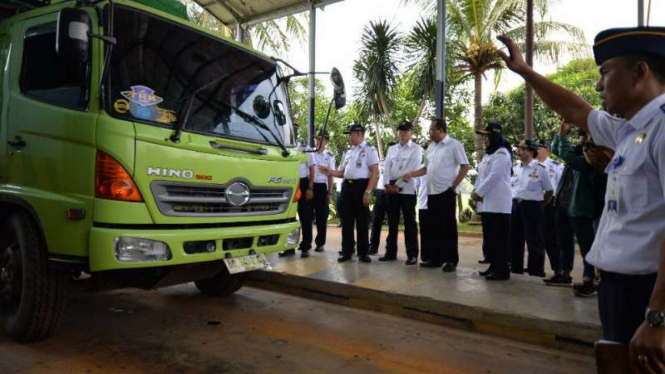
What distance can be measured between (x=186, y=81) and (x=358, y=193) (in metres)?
3.15

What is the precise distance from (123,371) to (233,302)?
1856 millimetres

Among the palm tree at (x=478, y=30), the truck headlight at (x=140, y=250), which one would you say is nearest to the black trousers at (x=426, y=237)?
the truck headlight at (x=140, y=250)

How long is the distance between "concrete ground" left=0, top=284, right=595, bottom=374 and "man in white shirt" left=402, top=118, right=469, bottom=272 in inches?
62.0

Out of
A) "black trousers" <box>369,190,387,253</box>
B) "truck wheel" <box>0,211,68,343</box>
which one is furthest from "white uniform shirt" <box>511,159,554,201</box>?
"truck wheel" <box>0,211,68,343</box>

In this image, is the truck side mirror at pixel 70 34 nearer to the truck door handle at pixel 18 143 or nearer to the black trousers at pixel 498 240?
the truck door handle at pixel 18 143

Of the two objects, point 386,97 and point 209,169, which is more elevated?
point 386,97

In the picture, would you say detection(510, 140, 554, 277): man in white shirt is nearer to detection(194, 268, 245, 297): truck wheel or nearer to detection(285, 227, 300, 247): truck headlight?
detection(285, 227, 300, 247): truck headlight

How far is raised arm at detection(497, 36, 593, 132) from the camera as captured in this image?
1.82m

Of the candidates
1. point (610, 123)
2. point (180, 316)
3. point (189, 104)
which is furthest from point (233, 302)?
point (610, 123)

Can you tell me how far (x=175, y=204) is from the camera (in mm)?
3348

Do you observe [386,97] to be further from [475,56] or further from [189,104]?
[189,104]

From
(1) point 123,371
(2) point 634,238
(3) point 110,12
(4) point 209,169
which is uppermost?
(3) point 110,12

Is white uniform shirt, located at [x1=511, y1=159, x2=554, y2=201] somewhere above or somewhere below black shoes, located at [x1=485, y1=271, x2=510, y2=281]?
above

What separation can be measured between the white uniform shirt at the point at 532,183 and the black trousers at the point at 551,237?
0.29m
